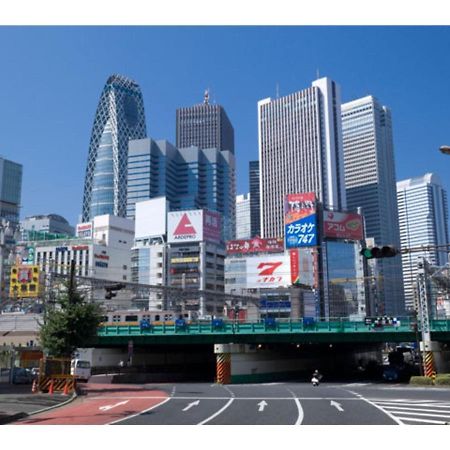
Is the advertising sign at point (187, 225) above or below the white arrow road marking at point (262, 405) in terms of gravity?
above

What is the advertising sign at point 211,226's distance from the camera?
158250 millimetres

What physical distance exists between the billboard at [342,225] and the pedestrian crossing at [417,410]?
128473mm

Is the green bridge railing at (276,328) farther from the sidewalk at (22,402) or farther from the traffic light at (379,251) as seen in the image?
the traffic light at (379,251)

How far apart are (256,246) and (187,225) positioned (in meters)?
23.1

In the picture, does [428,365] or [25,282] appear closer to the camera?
[428,365]

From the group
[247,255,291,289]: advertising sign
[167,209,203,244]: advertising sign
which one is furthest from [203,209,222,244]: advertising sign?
[247,255,291,289]: advertising sign

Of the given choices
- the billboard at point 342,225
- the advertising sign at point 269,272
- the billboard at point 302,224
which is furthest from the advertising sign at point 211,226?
the billboard at point 342,225

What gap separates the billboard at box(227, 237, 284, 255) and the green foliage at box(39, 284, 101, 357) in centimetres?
12108

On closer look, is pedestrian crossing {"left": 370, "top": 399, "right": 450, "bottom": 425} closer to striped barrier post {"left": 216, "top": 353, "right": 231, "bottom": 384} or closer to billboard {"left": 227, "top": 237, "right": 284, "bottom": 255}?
striped barrier post {"left": 216, "top": 353, "right": 231, "bottom": 384}

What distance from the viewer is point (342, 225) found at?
161125 millimetres

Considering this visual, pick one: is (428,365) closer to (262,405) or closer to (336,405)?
(336,405)

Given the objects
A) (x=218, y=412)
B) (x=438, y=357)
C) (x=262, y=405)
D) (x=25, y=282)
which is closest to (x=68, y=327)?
(x=262, y=405)

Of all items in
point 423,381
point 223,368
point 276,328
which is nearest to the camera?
point 423,381

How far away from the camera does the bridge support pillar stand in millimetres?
51562
